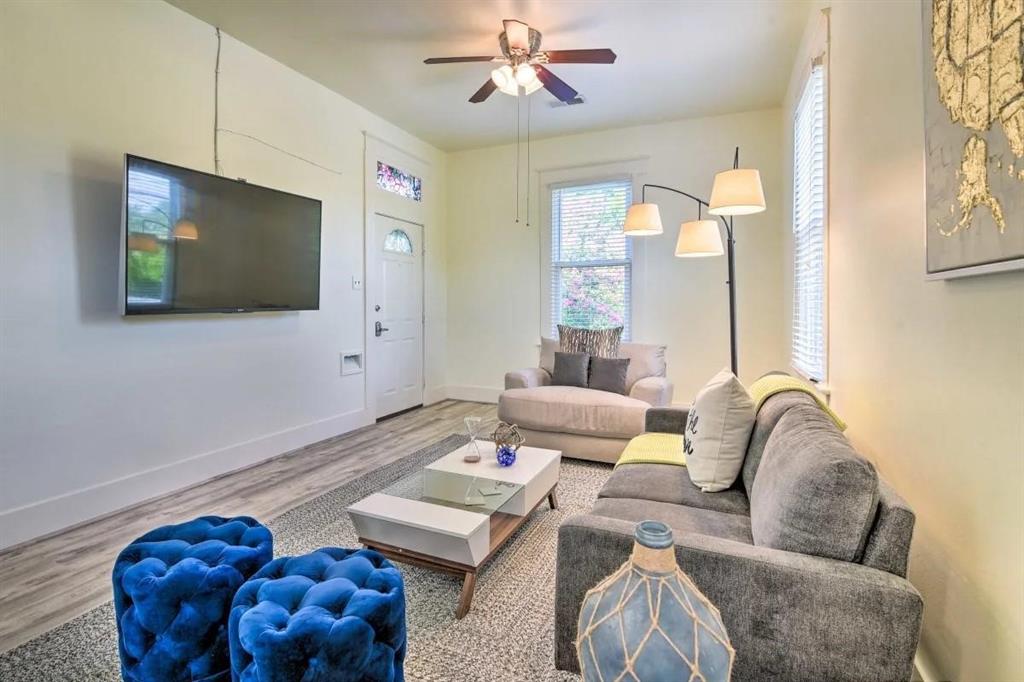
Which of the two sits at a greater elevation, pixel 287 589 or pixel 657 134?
pixel 657 134

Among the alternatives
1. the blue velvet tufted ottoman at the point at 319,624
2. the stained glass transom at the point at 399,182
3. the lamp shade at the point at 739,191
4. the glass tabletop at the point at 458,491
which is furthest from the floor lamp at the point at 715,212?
the stained glass transom at the point at 399,182

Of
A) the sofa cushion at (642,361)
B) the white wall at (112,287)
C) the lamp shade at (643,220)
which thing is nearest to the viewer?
the white wall at (112,287)

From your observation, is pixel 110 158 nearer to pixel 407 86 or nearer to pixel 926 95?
pixel 407 86

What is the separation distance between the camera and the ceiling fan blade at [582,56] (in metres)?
2.89

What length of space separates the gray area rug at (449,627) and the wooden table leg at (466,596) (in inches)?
1.1

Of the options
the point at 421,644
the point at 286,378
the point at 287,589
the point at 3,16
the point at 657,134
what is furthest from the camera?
the point at 657,134

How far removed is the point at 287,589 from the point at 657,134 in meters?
5.21

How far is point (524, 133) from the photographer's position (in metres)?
5.31

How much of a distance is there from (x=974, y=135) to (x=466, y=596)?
6.65ft

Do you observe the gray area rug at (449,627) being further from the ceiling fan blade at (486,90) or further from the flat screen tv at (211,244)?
the ceiling fan blade at (486,90)

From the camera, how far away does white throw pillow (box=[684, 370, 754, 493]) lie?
1.92 m

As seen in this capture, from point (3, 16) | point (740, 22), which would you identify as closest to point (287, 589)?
point (3, 16)

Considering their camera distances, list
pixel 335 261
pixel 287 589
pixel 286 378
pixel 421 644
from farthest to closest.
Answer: pixel 335 261 → pixel 286 378 → pixel 421 644 → pixel 287 589

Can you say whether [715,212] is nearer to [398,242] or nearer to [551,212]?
[551,212]
